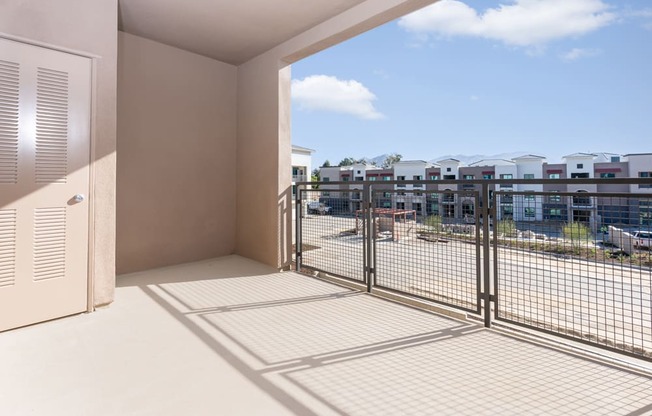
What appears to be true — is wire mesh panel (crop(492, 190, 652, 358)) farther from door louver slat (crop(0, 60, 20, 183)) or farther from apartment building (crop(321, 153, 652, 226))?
door louver slat (crop(0, 60, 20, 183))

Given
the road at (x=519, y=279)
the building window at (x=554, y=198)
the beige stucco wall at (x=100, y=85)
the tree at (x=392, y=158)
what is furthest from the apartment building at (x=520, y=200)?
the tree at (x=392, y=158)

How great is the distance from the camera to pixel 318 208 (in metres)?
3.93

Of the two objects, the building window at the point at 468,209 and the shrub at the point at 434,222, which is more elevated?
the building window at the point at 468,209

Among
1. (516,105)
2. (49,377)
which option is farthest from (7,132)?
(516,105)

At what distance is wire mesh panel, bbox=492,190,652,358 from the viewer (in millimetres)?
1876

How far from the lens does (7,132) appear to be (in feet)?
7.55

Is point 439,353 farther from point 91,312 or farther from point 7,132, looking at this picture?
point 7,132

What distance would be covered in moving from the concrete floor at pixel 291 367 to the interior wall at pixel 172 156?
1458 mm

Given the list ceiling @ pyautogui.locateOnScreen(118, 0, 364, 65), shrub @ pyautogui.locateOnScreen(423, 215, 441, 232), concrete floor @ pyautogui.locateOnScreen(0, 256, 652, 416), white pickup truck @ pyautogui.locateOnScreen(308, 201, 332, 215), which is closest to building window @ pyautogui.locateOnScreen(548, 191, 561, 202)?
shrub @ pyautogui.locateOnScreen(423, 215, 441, 232)

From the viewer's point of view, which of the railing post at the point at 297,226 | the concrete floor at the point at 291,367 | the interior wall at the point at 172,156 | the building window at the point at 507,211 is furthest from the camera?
the railing post at the point at 297,226

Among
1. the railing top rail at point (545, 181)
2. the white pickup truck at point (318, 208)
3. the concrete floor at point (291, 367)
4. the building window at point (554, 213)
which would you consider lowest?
the concrete floor at point (291, 367)

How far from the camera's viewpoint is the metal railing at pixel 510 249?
1927 millimetres

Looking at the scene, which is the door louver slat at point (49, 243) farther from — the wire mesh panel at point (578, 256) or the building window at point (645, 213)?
the building window at point (645, 213)

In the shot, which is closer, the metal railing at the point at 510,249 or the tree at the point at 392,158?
the metal railing at the point at 510,249
